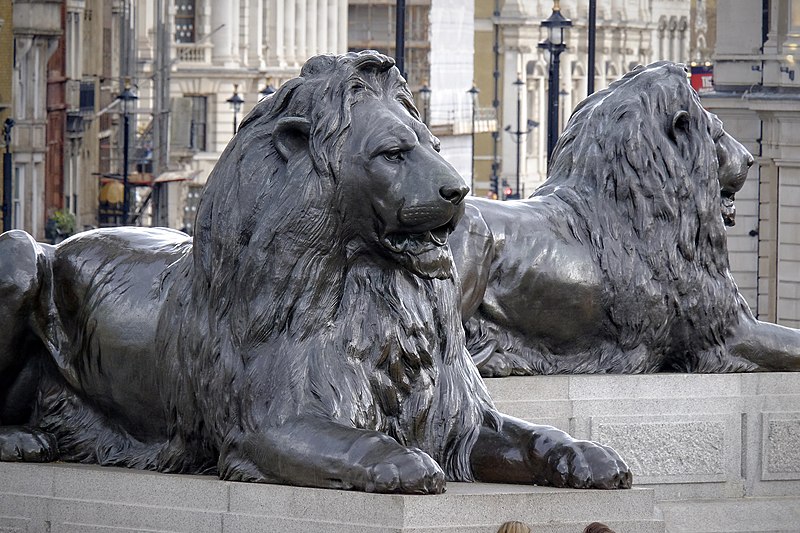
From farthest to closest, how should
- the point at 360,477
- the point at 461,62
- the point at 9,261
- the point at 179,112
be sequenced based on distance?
the point at 179,112, the point at 461,62, the point at 9,261, the point at 360,477

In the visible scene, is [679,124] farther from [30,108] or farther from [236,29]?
[236,29]

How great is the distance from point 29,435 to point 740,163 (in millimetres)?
4328

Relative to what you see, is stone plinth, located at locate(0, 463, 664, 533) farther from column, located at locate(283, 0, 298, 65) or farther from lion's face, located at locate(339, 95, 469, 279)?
column, located at locate(283, 0, 298, 65)

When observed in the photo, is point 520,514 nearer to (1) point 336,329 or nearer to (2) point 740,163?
(1) point 336,329

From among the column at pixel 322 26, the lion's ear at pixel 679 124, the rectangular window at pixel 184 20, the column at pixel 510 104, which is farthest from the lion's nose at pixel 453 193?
the column at pixel 510 104

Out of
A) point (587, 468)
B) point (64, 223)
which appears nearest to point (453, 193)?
point (587, 468)

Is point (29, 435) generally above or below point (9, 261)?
below

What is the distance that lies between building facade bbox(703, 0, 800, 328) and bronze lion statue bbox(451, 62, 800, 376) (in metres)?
38.4

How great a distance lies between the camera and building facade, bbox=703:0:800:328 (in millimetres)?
55062

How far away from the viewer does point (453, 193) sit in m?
9.89

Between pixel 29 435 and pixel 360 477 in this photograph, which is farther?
pixel 29 435

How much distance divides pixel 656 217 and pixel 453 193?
4313 millimetres

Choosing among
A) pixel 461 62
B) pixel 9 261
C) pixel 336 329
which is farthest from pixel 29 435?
pixel 461 62

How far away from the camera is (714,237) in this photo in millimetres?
14180
